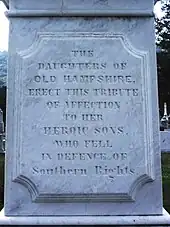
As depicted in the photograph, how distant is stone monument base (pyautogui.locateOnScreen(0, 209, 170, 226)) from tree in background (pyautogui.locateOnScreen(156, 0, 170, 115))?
3469 centimetres

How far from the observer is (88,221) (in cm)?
300

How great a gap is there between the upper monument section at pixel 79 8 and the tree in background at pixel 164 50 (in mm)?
34232

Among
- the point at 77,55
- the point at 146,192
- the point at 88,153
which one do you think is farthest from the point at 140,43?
the point at 146,192

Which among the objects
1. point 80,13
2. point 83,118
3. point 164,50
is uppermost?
point 164,50

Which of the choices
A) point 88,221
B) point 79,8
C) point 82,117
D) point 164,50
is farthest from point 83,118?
point 164,50

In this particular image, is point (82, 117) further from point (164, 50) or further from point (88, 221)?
point (164, 50)

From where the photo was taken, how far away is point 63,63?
10.6 ft

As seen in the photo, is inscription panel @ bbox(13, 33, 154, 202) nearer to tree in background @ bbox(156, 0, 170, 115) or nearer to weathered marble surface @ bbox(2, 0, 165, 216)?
weathered marble surface @ bbox(2, 0, 165, 216)

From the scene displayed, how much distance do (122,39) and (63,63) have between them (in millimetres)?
531

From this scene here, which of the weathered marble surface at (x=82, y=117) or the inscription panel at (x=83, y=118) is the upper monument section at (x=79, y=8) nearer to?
the weathered marble surface at (x=82, y=117)

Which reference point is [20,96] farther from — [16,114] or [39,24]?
[39,24]

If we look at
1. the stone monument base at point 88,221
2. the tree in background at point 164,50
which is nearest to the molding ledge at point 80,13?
the stone monument base at point 88,221

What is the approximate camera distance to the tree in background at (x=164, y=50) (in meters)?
36.8

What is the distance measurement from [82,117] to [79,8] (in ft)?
3.00
